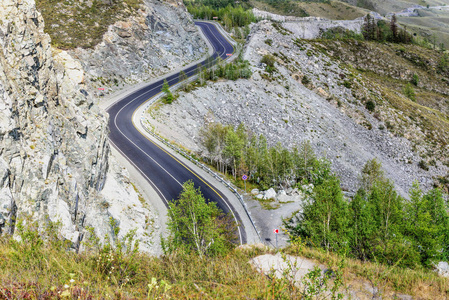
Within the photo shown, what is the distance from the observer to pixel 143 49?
6512 cm

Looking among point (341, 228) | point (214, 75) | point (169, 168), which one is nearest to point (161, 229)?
point (169, 168)

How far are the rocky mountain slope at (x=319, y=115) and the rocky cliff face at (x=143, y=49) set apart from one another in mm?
16410

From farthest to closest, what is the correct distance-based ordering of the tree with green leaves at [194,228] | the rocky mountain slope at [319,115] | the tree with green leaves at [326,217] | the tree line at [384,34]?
the tree line at [384,34], the rocky mountain slope at [319,115], the tree with green leaves at [326,217], the tree with green leaves at [194,228]

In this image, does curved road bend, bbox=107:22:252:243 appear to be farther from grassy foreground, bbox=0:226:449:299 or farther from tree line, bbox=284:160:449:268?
grassy foreground, bbox=0:226:449:299

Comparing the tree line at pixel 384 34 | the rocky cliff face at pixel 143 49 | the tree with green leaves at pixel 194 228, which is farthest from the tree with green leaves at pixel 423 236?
the tree line at pixel 384 34

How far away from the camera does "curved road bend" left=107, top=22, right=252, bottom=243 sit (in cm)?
3165

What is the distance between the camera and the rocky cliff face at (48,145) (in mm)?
13883

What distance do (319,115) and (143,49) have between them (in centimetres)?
4945

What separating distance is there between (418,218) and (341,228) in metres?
8.21

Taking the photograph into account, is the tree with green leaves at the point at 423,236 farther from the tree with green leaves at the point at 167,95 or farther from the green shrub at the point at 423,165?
the green shrub at the point at 423,165

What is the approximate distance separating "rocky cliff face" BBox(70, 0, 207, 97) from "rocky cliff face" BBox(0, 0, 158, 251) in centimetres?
3109

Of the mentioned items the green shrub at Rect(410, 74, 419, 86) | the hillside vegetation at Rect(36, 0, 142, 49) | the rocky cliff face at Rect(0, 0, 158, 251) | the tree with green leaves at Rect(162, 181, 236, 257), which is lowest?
the green shrub at Rect(410, 74, 419, 86)

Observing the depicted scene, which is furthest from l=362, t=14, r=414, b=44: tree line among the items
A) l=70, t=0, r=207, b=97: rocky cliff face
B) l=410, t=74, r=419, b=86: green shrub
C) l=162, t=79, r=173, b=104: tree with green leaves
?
l=162, t=79, r=173, b=104: tree with green leaves

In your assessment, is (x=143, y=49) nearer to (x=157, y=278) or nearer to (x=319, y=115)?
(x=319, y=115)
